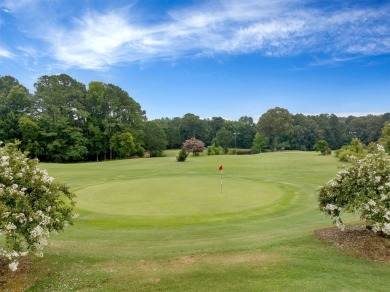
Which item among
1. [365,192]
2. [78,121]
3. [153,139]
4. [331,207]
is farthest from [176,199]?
[153,139]

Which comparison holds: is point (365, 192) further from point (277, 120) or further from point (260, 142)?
point (260, 142)

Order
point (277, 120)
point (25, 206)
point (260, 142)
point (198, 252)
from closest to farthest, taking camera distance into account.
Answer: point (25, 206)
point (198, 252)
point (277, 120)
point (260, 142)

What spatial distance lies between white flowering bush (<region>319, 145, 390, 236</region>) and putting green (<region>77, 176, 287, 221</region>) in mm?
6034

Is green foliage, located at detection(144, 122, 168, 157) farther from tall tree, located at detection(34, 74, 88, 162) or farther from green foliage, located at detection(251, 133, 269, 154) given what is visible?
green foliage, located at detection(251, 133, 269, 154)

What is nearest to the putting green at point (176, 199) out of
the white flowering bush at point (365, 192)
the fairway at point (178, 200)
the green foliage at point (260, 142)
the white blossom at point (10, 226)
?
the fairway at point (178, 200)

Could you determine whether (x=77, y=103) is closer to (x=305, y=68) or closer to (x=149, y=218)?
(x=305, y=68)

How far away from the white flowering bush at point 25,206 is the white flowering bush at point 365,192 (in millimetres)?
8804

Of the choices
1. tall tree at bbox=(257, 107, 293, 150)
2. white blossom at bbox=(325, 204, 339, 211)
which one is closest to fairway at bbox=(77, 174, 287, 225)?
white blossom at bbox=(325, 204, 339, 211)

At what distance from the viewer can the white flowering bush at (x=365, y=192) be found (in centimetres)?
974

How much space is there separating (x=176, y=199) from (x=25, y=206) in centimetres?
1175

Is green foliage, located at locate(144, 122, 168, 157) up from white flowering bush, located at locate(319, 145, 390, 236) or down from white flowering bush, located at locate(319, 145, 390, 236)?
up

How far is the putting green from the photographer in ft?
53.3

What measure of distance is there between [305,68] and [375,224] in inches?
1628

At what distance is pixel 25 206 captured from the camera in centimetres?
803
